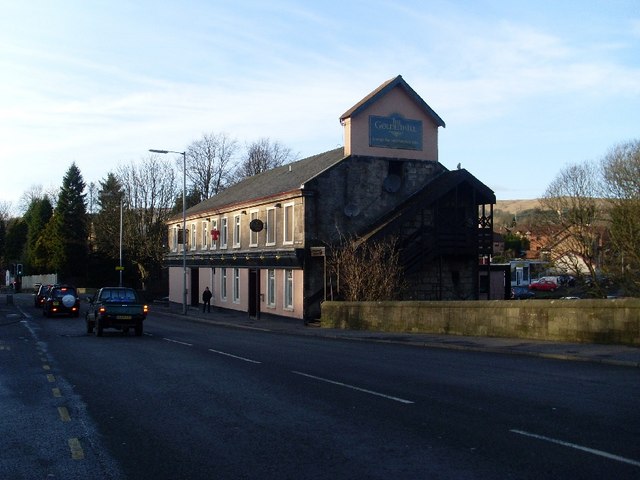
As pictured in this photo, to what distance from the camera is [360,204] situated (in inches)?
1457

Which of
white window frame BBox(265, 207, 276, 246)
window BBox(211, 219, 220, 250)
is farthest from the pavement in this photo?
window BBox(211, 219, 220, 250)

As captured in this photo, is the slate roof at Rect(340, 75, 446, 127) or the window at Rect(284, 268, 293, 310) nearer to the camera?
the slate roof at Rect(340, 75, 446, 127)

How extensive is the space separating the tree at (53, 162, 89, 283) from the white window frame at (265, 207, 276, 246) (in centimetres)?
5361

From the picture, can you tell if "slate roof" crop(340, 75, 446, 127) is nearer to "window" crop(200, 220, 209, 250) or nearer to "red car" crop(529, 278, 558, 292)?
"window" crop(200, 220, 209, 250)

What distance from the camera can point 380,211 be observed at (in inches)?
1479

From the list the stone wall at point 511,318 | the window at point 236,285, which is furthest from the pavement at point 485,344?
the window at point 236,285

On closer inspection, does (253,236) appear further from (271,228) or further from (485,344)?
(485,344)

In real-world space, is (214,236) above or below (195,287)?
above

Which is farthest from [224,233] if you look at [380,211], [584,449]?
[584,449]

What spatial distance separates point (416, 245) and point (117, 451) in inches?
1112

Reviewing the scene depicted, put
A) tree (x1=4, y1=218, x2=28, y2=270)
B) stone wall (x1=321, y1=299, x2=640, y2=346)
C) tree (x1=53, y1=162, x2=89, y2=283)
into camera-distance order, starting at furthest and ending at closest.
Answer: tree (x1=4, y1=218, x2=28, y2=270) → tree (x1=53, y1=162, x2=89, y2=283) → stone wall (x1=321, y1=299, x2=640, y2=346)

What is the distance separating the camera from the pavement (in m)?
16.4

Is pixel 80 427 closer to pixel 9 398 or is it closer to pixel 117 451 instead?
pixel 117 451

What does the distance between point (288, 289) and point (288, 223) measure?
3.36 m
